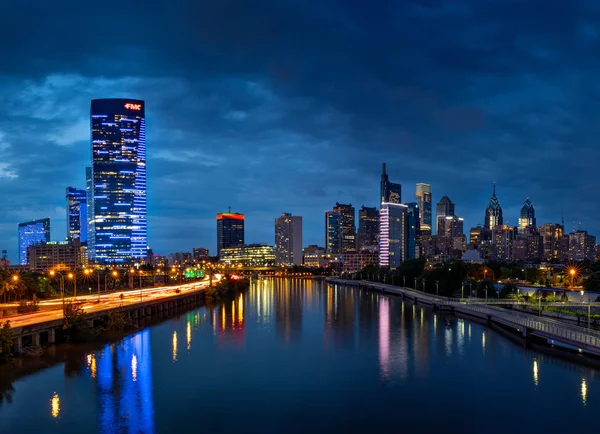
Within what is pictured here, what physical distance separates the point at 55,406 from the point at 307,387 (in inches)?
670

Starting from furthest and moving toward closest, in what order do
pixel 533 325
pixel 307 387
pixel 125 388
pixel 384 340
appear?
pixel 384 340 < pixel 533 325 < pixel 307 387 < pixel 125 388

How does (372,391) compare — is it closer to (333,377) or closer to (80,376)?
(333,377)

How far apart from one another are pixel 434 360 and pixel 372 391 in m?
13.3

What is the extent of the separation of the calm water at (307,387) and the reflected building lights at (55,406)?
121 millimetres

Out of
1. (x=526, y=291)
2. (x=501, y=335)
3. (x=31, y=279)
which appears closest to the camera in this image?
(x=501, y=335)

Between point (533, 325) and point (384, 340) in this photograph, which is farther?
point (384, 340)

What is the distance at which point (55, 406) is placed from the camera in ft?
117

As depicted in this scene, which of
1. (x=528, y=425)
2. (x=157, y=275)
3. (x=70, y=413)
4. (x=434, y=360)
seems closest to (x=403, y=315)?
(x=434, y=360)

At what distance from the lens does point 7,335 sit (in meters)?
45.1

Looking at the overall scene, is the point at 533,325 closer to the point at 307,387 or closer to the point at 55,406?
the point at 307,387

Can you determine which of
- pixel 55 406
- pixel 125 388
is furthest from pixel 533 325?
pixel 55 406

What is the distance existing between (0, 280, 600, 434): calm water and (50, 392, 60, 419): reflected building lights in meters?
0.12

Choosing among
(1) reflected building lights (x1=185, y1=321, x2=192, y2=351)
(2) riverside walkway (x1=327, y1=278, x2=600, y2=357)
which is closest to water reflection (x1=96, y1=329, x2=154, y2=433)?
(1) reflected building lights (x1=185, y1=321, x2=192, y2=351)

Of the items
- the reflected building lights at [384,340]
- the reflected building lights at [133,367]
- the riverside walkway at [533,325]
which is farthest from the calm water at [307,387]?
the riverside walkway at [533,325]
